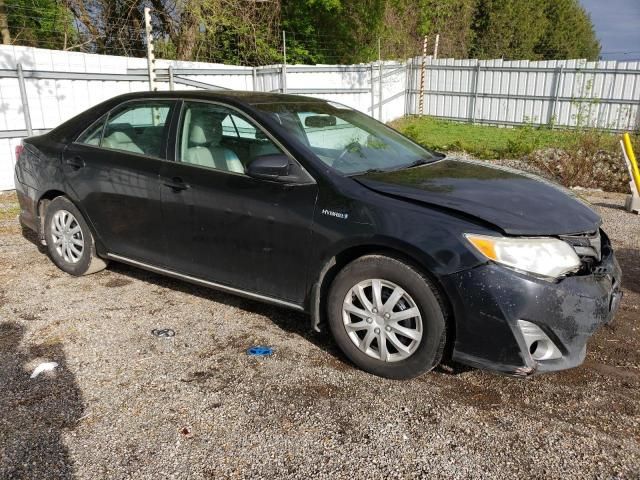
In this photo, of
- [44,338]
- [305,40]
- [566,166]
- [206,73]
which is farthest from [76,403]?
[305,40]

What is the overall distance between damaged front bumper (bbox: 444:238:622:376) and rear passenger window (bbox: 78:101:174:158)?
246cm

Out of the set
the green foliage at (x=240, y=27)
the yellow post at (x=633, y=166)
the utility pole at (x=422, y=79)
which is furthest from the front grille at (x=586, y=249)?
the utility pole at (x=422, y=79)

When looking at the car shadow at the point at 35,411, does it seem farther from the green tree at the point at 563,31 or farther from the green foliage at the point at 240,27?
the green tree at the point at 563,31

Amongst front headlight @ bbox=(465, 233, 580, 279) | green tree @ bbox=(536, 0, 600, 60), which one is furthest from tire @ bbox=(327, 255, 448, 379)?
green tree @ bbox=(536, 0, 600, 60)

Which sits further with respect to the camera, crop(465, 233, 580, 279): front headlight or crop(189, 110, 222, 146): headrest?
crop(189, 110, 222, 146): headrest

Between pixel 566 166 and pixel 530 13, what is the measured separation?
3321 centimetres

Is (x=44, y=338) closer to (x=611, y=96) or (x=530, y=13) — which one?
(x=611, y=96)

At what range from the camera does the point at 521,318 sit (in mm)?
2770

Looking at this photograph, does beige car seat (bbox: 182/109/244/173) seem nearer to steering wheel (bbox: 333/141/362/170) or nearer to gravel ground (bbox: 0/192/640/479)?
steering wheel (bbox: 333/141/362/170)

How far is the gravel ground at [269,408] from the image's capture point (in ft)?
8.29

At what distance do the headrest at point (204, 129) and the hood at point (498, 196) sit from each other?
3.94ft

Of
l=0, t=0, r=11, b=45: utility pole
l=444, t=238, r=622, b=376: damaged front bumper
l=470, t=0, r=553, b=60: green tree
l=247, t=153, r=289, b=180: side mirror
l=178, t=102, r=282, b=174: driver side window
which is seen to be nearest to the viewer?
l=444, t=238, r=622, b=376: damaged front bumper

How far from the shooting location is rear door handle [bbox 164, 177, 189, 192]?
12.6 ft

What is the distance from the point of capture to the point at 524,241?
9.30ft
